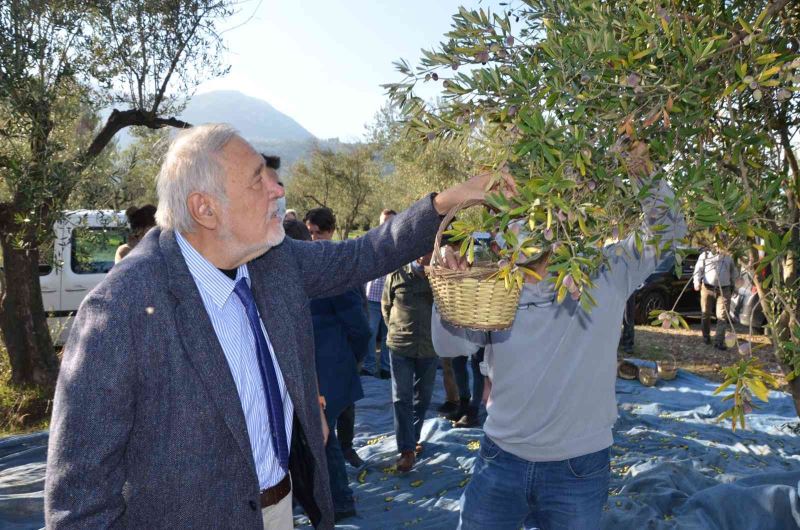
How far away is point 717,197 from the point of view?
1.43 metres

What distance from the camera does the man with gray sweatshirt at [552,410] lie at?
283 cm

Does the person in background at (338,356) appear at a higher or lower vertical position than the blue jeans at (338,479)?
higher

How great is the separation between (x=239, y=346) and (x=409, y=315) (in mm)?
4125

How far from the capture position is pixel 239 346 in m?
2.16

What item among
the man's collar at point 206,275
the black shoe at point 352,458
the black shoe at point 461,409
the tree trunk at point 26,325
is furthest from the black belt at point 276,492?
the tree trunk at point 26,325

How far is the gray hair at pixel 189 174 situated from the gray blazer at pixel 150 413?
0.09 m

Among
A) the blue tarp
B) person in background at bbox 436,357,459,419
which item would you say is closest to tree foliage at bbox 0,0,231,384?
the blue tarp

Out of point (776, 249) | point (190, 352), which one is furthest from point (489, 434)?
point (776, 249)

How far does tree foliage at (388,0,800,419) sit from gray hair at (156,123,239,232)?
2.56 ft

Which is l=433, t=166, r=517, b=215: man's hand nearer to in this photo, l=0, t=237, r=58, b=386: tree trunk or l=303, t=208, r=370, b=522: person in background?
l=303, t=208, r=370, b=522: person in background

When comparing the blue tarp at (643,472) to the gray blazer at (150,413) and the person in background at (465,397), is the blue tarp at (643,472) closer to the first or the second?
the person in background at (465,397)

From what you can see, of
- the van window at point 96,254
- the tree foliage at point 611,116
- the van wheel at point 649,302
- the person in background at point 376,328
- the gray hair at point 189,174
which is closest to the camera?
the tree foliage at point 611,116

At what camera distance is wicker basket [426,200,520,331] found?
7.17ft

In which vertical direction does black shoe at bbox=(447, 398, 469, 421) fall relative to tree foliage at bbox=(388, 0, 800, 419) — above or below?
below
